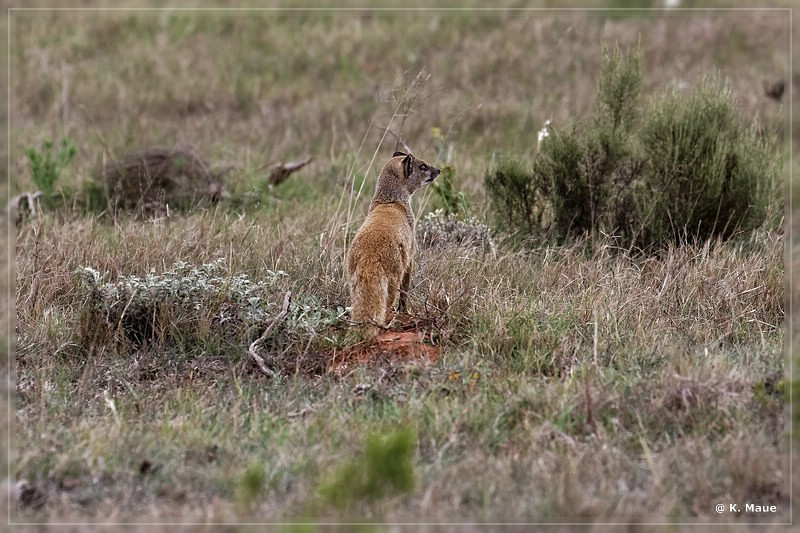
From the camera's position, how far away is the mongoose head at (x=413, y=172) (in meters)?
6.77

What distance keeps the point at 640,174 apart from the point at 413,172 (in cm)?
248

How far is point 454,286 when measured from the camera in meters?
6.73

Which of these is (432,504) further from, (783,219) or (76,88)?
(76,88)

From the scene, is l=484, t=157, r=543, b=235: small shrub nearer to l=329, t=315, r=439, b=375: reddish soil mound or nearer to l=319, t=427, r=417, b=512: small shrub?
l=329, t=315, r=439, b=375: reddish soil mound

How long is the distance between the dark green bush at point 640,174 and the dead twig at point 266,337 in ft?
9.26

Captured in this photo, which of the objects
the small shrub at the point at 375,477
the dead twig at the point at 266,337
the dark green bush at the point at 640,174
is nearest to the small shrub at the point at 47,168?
the dark green bush at the point at 640,174

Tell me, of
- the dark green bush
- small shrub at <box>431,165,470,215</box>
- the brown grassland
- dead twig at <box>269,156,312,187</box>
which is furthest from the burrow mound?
the dark green bush

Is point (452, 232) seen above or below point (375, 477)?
above

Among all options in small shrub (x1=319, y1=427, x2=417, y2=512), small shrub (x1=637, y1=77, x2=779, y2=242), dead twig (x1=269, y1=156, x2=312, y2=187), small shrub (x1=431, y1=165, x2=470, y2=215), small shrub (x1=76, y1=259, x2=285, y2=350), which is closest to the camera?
small shrub (x1=319, y1=427, x2=417, y2=512)

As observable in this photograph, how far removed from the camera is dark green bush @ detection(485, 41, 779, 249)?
809 cm

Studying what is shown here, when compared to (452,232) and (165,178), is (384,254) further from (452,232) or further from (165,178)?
(165,178)

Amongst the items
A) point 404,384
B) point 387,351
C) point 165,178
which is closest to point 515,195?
point 387,351

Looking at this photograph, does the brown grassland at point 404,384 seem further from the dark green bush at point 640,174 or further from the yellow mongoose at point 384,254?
the dark green bush at point 640,174

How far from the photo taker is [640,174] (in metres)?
8.48
